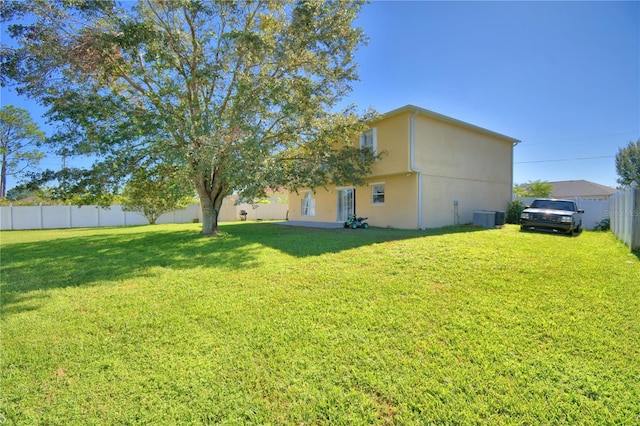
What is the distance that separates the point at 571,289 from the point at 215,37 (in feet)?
39.1

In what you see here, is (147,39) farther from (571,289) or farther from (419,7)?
(571,289)

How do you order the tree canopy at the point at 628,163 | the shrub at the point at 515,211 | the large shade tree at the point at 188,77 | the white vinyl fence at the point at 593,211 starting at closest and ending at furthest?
the large shade tree at the point at 188,77 < the white vinyl fence at the point at 593,211 < the shrub at the point at 515,211 < the tree canopy at the point at 628,163

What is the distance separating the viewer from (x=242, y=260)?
273 inches

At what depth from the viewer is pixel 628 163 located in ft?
87.2

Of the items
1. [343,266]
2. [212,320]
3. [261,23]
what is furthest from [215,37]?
[212,320]

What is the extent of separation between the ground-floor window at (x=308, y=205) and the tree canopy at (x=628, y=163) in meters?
28.9

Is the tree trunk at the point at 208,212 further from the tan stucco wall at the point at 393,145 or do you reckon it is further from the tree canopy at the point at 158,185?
the tan stucco wall at the point at 393,145

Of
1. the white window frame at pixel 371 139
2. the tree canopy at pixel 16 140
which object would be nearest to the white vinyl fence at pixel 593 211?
the white window frame at pixel 371 139

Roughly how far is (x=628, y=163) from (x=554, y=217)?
2626 centimetres

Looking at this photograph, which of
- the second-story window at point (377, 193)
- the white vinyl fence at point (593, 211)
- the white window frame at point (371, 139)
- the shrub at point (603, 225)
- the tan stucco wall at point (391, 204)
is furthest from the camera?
the second-story window at point (377, 193)

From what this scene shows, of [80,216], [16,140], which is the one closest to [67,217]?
[80,216]

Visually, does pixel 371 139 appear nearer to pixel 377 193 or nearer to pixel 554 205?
pixel 377 193

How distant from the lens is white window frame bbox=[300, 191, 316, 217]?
60.3ft

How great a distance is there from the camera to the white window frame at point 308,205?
18.4m
